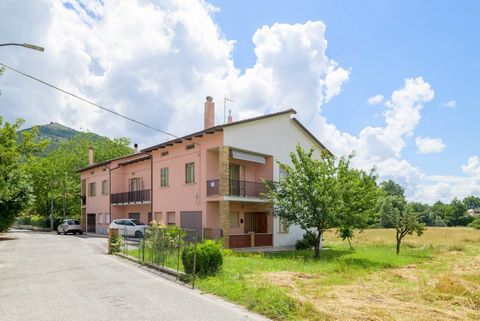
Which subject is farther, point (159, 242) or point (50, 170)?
point (50, 170)

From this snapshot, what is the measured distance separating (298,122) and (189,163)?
8380 mm

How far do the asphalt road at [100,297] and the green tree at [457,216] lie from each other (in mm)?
97536

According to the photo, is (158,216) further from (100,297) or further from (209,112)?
(100,297)

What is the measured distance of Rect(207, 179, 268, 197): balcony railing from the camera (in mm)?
24169

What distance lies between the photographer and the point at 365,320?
7504mm

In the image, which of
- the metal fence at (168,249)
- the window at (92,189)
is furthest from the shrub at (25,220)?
the metal fence at (168,249)

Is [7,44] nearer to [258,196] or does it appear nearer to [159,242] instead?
[159,242]

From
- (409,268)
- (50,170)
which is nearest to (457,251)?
(409,268)

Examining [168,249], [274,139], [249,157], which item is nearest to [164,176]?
[249,157]

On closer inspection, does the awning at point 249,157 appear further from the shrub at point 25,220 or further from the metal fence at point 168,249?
the shrub at point 25,220

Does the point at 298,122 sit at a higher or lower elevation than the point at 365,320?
higher

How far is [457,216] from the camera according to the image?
9969 centimetres

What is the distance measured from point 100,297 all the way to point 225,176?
14.1m

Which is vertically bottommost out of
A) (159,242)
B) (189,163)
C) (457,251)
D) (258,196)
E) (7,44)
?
(457,251)
